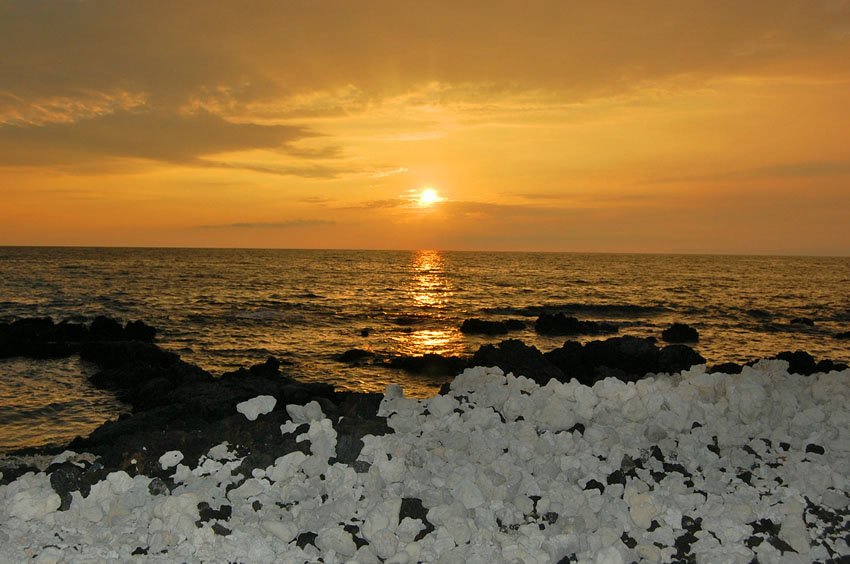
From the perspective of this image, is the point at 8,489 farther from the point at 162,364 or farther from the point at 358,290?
the point at 358,290

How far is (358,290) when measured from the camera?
6244 centimetres

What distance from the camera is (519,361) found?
14.6 meters

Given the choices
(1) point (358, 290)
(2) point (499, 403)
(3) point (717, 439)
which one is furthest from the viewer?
(1) point (358, 290)

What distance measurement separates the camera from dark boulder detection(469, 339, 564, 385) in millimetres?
14218

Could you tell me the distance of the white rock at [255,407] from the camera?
24.5ft

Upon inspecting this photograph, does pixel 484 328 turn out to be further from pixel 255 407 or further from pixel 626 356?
pixel 255 407

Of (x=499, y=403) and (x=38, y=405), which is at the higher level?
(x=499, y=403)

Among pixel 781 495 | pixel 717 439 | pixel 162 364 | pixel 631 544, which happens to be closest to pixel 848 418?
pixel 717 439

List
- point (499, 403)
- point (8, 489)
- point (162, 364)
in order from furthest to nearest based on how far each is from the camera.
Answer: point (162, 364) → point (499, 403) → point (8, 489)

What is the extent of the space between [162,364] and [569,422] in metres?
18.1

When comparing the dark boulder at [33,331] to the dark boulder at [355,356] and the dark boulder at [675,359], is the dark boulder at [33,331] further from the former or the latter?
the dark boulder at [675,359]

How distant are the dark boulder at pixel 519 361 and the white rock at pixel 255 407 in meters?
7.43

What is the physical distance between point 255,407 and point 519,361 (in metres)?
8.33

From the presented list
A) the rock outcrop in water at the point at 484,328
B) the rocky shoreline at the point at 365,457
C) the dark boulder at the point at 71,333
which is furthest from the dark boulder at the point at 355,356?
the rocky shoreline at the point at 365,457
